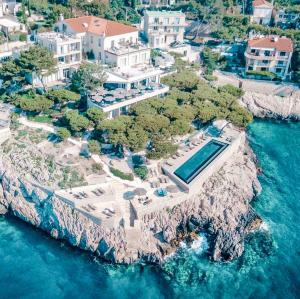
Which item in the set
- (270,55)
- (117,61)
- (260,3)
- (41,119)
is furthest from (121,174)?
(260,3)

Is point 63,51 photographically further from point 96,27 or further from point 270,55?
point 270,55

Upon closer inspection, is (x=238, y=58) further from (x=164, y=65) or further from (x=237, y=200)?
(x=237, y=200)

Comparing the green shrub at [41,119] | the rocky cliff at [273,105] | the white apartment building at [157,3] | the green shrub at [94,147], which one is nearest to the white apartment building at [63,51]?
the green shrub at [41,119]

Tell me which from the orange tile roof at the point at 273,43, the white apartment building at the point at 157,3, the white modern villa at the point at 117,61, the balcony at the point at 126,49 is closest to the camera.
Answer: the white modern villa at the point at 117,61

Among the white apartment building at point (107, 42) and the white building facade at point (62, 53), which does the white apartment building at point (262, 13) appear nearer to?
the white apartment building at point (107, 42)

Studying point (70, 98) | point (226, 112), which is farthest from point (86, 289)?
point (226, 112)

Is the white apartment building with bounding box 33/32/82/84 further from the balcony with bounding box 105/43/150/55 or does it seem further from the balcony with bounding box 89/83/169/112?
the balcony with bounding box 89/83/169/112
